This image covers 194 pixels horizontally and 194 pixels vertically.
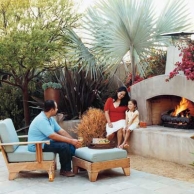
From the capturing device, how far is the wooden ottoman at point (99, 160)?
639 cm

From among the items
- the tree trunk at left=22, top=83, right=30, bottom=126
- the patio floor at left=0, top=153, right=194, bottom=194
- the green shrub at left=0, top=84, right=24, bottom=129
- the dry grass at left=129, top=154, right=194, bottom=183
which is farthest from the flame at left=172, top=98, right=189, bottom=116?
the green shrub at left=0, top=84, right=24, bottom=129

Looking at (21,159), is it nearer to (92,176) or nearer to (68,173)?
(68,173)

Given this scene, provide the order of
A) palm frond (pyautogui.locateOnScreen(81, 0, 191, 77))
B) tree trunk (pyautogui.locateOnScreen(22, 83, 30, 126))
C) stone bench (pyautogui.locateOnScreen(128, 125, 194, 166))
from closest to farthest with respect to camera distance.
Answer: stone bench (pyautogui.locateOnScreen(128, 125, 194, 166)) < palm frond (pyautogui.locateOnScreen(81, 0, 191, 77)) < tree trunk (pyautogui.locateOnScreen(22, 83, 30, 126))

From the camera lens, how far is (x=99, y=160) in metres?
6.46

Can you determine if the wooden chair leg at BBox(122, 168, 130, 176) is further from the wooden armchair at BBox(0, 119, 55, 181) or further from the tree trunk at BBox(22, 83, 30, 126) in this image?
the tree trunk at BBox(22, 83, 30, 126)

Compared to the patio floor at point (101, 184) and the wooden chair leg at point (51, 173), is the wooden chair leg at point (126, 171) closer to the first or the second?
the patio floor at point (101, 184)

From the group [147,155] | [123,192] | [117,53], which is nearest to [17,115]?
[117,53]

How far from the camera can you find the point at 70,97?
11055 mm

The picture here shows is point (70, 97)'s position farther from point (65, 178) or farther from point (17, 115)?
point (65, 178)

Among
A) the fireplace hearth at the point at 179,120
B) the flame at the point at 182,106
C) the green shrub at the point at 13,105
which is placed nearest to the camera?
the fireplace hearth at the point at 179,120

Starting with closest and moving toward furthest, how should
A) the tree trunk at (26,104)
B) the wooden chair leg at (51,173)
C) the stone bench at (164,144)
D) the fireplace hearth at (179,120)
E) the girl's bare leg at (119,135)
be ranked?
the wooden chair leg at (51,173) → the stone bench at (164,144) → the fireplace hearth at (179,120) → the girl's bare leg at (119,135) → the tree trunk at (26,104)

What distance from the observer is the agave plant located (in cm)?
962

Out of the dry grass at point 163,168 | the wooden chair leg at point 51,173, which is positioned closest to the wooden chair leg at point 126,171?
the dry grass at point 163,168

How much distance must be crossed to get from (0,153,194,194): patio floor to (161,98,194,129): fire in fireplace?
191 centimetres
